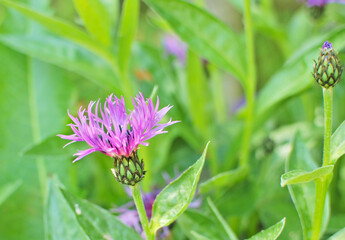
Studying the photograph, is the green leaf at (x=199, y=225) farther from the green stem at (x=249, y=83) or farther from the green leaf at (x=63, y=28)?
the green leaf at (x=63, y=28)

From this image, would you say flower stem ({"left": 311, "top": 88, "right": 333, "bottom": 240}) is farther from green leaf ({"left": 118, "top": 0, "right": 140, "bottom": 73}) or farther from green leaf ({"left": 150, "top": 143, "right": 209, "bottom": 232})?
green leaf ({"left": 118, "top": 0, "right": 140, "bottom": 73})

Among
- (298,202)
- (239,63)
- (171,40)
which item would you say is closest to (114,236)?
(298,202)

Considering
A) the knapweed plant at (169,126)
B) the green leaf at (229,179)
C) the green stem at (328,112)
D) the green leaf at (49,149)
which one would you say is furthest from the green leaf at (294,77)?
the green leaf at (49,149)

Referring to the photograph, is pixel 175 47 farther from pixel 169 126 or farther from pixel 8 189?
pixel 8 189

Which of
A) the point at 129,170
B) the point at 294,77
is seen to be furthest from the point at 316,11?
the point at 129,170

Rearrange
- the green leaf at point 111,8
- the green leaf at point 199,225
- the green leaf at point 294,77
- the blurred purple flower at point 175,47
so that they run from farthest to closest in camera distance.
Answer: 1. the blurred purple flower at point 175,47
2. the green leaf at point 111,8
3. the green leaf at point 294,77
4. the green leaf at point 199,225

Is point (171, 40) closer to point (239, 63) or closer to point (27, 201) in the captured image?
point (239, 63)

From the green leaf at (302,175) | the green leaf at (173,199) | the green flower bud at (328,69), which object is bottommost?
the green leaf at (302,175)
